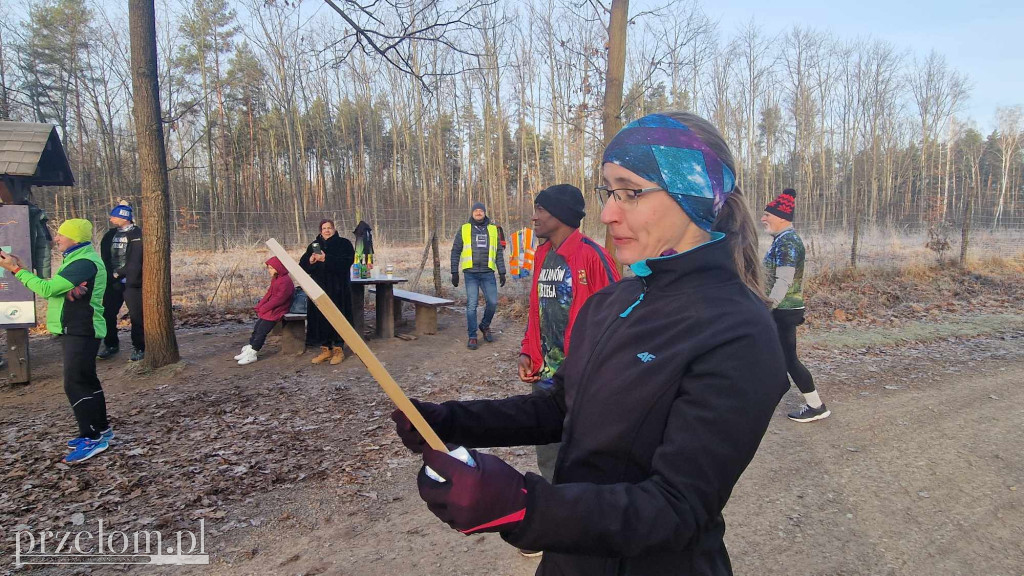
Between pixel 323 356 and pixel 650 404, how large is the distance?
7368mm

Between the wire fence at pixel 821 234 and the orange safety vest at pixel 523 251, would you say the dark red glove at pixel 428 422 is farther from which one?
the wire fence at pixel 821 234

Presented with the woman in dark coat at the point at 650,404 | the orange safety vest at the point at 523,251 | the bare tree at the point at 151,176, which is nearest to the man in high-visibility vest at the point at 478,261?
the orange safety vest at the point at 523,251

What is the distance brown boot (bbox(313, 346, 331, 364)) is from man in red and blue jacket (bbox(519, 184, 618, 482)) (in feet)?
15.7

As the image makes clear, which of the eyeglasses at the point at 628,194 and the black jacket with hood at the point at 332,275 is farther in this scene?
the black jacket with hood at the point at 332,275

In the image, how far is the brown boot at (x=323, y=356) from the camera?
775 cm

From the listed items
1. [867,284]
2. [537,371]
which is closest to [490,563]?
[537,371]

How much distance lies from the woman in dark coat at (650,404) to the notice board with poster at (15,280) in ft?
25.2

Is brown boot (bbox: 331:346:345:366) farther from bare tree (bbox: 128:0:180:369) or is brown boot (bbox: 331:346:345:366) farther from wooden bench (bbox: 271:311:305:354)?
bare tree (bbox: 128:0:180:369)

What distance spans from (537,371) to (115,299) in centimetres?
749

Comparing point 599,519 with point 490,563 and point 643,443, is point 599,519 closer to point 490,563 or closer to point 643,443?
point 643,443

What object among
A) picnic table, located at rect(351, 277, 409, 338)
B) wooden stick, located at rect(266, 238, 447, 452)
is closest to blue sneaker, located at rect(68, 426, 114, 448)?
picnic table, located at rect(351, 277, 409, 338)

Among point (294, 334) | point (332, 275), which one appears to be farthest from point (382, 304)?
point (294, 334)

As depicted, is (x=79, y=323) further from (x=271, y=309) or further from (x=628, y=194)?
(x=628, y=194)

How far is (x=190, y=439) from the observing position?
5102 mm
